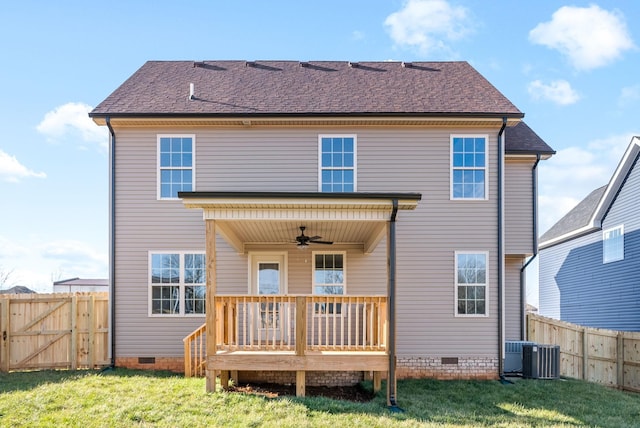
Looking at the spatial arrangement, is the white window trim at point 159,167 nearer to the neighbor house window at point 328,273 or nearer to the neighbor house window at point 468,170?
the neighbor house window at point 328,273

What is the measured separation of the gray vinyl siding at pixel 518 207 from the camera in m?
10.7

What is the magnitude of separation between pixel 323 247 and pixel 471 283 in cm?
335

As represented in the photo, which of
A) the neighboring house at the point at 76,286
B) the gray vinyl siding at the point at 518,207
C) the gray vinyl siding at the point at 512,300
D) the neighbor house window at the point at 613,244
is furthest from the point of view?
the neighboring house at the point at 76,286

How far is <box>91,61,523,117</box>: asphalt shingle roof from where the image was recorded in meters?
10.3

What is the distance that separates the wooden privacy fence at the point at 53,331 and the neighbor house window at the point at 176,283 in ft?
4.42

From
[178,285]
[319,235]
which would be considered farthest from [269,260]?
[178,285]

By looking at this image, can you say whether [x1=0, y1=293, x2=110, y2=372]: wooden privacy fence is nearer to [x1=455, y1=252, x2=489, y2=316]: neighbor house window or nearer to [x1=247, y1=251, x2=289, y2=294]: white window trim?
[x1=247, y1=251, x2=289, y2=294]: white window trim

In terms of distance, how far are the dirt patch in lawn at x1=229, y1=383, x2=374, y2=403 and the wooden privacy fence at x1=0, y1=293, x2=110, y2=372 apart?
3801 mm

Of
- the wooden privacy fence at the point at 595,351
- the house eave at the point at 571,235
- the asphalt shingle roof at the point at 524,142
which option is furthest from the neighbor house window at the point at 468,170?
the house eave at the point at 571,235

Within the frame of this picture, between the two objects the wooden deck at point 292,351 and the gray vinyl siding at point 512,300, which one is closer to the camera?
the wooden deck at point 292,351

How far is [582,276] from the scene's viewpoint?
52.7 ft

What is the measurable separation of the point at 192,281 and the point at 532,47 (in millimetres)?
10602

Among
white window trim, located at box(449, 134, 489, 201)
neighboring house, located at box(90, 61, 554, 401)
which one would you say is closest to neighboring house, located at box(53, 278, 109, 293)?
neighboring house, located at box(90, 61, 554, 401)

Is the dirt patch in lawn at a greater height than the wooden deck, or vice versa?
the wooden deck
